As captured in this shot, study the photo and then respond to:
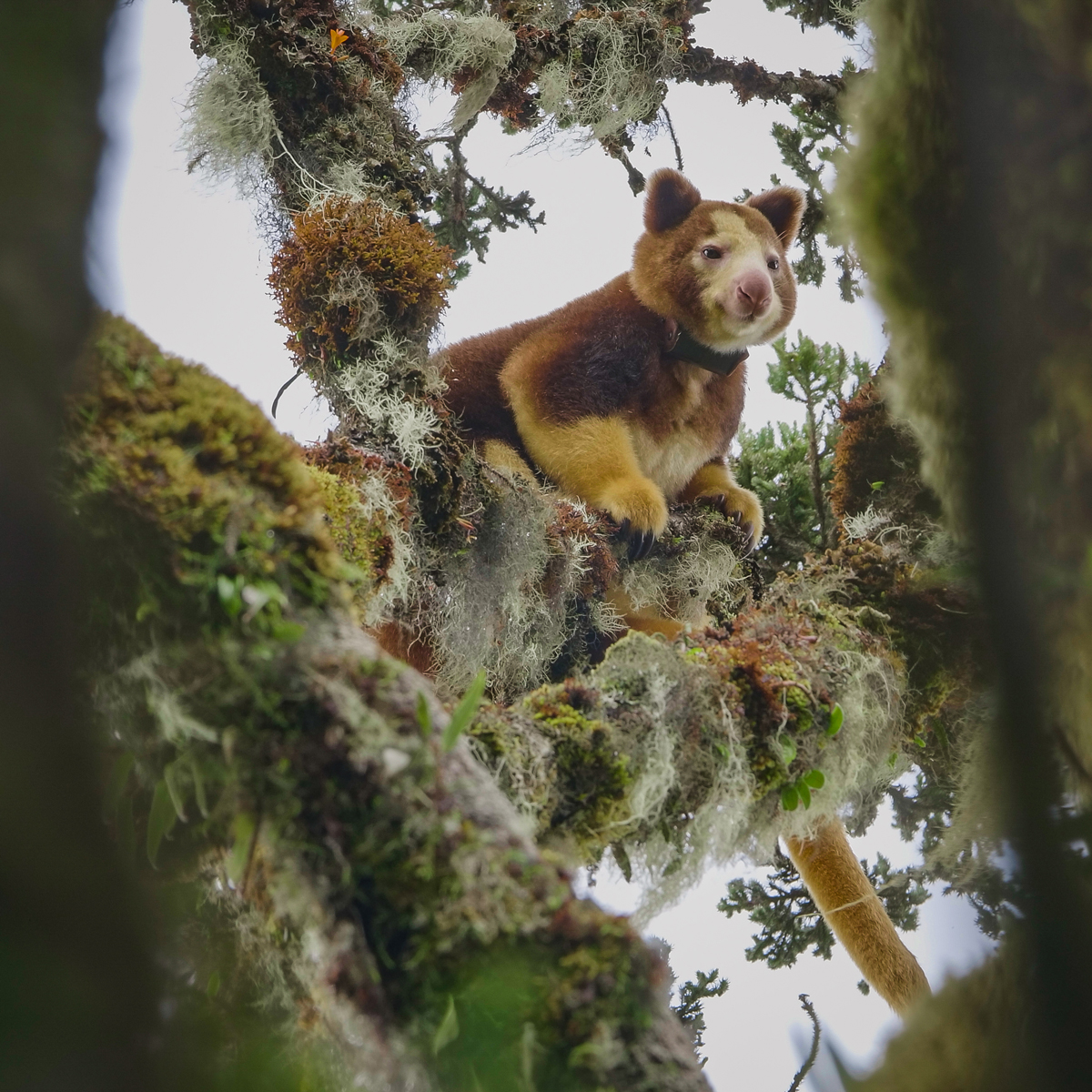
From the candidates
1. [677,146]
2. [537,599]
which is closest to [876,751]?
[537,599]

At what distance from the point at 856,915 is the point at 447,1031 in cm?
279

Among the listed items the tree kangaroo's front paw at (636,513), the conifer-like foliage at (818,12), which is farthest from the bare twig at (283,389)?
the conifer-like foliage at (818,12)

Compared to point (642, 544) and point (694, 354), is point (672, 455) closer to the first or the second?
point (694, 354)

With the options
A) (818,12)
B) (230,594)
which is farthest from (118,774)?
(818,12)

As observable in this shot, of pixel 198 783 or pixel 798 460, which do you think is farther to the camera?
pixel 798 460

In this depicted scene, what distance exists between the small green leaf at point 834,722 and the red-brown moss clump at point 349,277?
1.98m

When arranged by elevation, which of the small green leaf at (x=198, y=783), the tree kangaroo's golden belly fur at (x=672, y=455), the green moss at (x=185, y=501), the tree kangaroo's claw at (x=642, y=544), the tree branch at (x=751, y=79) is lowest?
the small green leaf at (x=198, y=783)

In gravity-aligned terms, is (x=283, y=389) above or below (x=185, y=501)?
above

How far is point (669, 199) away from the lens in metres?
5.20

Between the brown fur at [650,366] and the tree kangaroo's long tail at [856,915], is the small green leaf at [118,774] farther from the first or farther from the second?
the brown fur at [650,366]

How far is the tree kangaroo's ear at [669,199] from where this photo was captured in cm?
520

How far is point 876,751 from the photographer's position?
3430 mm

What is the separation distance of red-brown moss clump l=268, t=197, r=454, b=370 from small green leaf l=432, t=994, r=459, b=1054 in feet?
8.91

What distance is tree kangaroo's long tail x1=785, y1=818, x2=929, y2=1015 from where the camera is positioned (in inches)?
136
